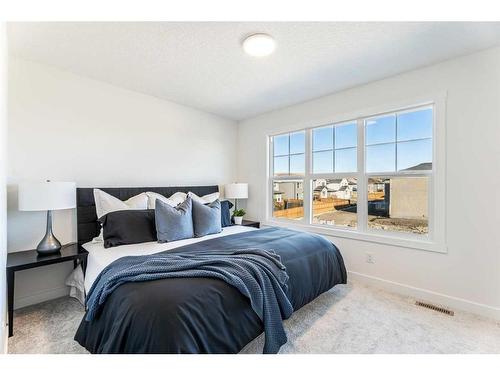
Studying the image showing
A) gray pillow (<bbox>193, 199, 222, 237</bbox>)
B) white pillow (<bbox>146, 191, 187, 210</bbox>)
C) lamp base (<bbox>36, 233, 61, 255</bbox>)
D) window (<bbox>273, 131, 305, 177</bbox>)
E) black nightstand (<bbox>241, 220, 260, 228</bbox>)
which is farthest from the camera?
black nightstand (<bbox>241, 220, 260, 228</bbox>)

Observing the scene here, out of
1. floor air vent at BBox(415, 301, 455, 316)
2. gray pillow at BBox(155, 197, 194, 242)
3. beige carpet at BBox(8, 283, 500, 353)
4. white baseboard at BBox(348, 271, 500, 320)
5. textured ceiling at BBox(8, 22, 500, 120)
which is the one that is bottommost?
beige carpet at BBox(8, 283, 500, 353)

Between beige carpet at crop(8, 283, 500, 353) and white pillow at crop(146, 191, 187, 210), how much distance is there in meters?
1.22

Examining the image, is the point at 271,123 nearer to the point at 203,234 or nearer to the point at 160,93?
the point at 160,93

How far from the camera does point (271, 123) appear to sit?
12.9 feet

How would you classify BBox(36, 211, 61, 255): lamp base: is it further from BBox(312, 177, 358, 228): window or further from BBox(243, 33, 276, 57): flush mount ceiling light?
BBox(312, 177, 358, 228): window

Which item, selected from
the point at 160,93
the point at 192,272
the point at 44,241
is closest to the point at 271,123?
the point at 160,93

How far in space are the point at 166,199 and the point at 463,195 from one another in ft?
10.4

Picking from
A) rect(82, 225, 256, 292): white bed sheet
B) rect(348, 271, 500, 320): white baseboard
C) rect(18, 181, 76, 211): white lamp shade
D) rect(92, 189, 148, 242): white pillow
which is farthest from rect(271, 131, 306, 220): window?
rect(18, 181, 76, 211): white lamp shade

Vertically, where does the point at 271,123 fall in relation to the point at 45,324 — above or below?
above

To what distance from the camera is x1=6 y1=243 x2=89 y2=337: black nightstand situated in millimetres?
1896

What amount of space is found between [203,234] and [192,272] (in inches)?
47.2

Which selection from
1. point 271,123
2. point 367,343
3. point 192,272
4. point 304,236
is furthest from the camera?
point 271,123

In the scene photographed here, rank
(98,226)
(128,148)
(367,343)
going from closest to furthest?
(367,343) → (98,226) → (128,148)

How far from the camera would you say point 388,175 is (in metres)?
2.82
